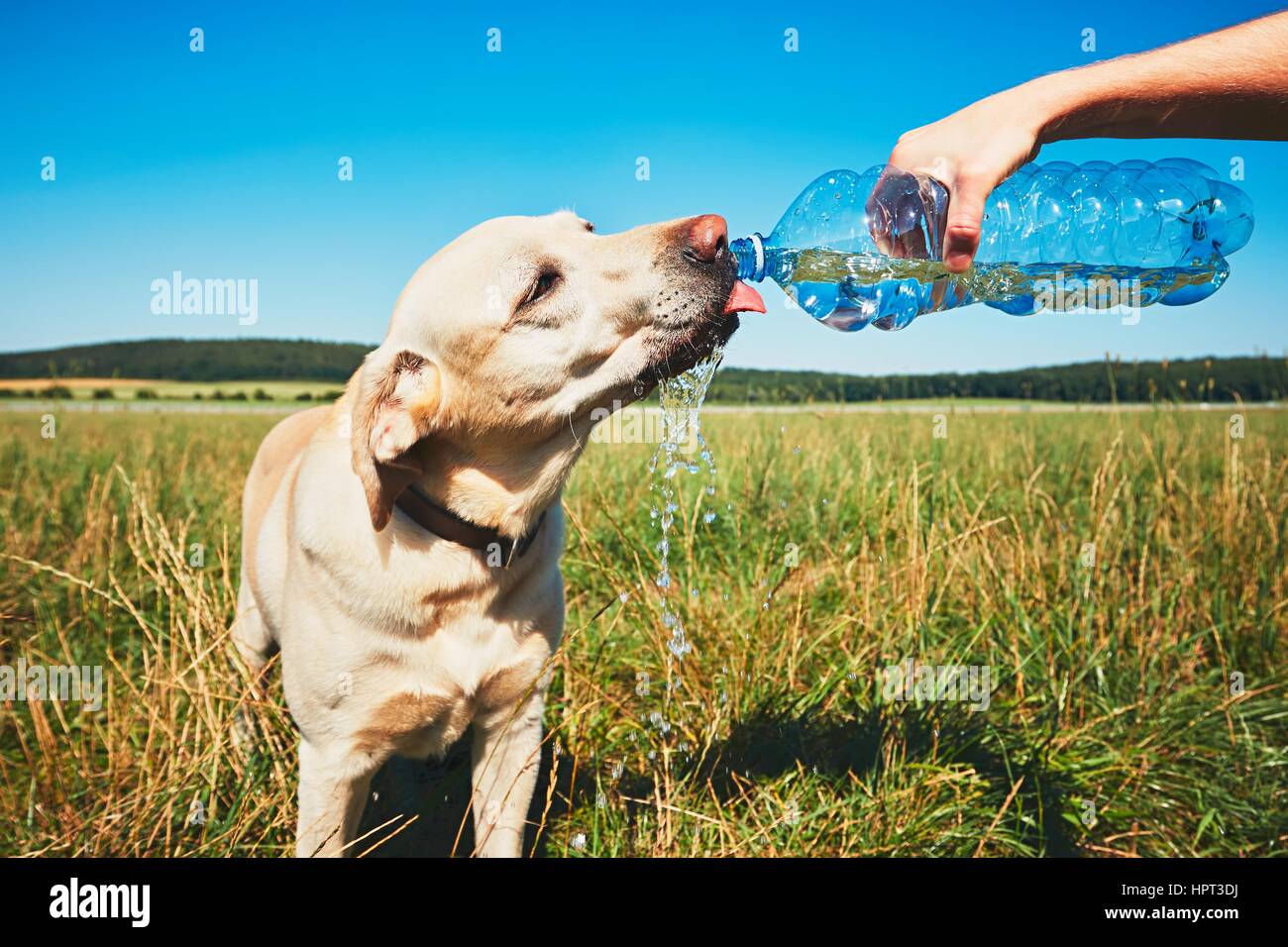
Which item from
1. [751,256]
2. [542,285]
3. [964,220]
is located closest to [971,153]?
[964,220]

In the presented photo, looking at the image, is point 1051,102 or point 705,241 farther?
point 705,241

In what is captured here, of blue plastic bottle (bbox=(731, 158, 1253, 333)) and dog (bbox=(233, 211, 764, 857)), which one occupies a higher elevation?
blue plastic bottle (bbox=(731, 158, 1253, 333))

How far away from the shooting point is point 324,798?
2.36m

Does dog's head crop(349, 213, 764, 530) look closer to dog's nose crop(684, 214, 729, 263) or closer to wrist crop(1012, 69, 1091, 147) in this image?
dog's nose crop(684, 214, 729, 263)

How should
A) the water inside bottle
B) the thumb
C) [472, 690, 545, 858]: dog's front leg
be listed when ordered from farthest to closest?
the water inside bottle, [472, 690, 545, 858]: dog's front leg, the thumb

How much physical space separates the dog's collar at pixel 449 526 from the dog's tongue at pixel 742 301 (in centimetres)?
94

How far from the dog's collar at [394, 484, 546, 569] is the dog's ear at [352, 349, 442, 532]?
7 cm

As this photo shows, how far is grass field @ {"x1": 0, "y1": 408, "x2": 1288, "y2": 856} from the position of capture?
253 cm

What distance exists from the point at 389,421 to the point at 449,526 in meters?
0.35

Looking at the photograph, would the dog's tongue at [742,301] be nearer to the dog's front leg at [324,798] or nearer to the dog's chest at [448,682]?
the dog's chest at [448,682]

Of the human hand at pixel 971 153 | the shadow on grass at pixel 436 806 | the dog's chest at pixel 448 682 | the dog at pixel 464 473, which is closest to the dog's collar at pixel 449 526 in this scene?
the dog at pixel 464 473

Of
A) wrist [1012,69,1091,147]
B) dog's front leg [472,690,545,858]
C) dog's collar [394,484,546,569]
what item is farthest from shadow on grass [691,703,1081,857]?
wrist [1012,69,1091,147]

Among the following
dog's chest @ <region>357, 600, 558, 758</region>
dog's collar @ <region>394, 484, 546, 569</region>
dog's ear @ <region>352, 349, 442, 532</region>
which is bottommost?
dog's chest @ <region>357, 600, 558, 758</region>

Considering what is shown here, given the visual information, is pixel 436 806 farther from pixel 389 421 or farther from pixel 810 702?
pixel 389 421
